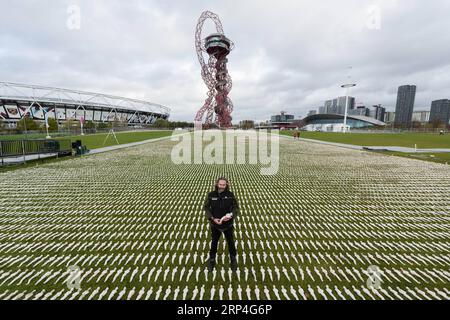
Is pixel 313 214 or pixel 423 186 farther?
pixel 423 186

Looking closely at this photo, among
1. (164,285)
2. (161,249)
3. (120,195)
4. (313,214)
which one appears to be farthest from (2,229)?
(313,214)

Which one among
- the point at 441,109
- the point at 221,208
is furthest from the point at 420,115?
the point at 221,208

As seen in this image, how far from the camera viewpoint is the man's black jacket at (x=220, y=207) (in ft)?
9.74

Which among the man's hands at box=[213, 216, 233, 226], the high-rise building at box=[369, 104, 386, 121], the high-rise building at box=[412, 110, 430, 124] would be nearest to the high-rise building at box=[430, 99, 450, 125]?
the high-rise building at box=[412, 110, 430, 124]

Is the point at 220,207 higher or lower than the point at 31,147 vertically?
higher

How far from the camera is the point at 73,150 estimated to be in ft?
49.3

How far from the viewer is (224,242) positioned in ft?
12.8

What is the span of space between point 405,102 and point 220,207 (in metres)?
229

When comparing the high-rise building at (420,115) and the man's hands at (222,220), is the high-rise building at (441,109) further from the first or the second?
the man's hands at (222,220)

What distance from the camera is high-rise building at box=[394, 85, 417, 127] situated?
544ft

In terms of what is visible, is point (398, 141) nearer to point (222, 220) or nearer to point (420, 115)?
point (222, 220)
